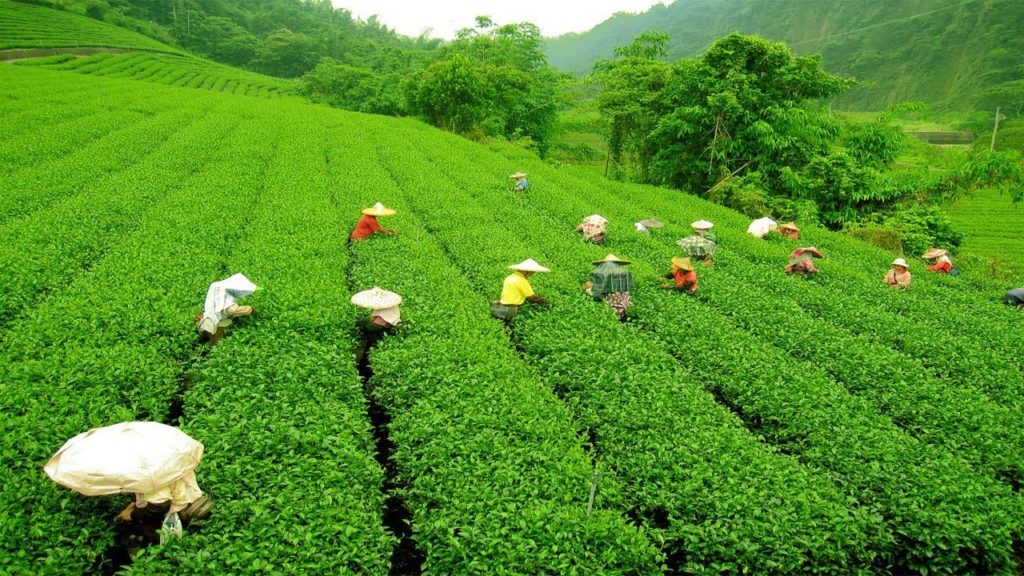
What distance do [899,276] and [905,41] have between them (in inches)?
3350

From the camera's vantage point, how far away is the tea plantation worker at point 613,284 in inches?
456

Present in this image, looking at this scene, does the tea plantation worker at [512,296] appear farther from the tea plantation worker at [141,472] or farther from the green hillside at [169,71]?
the green hillside at [169,71]

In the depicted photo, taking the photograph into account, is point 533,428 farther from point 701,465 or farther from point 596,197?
point 596,197

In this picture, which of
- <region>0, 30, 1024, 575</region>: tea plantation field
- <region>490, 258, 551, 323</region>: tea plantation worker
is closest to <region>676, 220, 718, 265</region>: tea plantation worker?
<region>0, 30, 1024, 575</region>: tea plantation field

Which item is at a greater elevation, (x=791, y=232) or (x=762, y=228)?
(x=762, y=228)

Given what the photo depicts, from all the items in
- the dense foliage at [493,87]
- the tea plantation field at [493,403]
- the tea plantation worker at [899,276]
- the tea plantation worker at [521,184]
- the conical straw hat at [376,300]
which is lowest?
the tea plantation field at [493,403]

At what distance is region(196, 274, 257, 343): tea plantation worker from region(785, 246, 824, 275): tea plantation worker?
13.8m

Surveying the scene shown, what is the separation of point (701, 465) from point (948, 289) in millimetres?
12345

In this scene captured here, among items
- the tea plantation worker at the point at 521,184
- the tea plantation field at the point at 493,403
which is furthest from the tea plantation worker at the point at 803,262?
the tea plantation worker at the point at 521,184

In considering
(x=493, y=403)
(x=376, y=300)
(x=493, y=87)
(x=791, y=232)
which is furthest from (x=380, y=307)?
(x=493, y=87)

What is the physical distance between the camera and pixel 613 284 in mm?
11586

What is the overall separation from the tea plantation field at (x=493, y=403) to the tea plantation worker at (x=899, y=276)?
0.50m

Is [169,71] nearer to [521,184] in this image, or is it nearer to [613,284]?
[521,184]

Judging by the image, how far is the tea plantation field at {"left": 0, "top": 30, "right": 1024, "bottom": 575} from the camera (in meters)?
5.77
